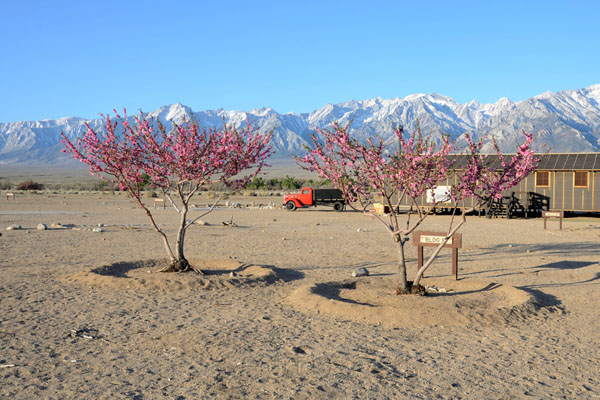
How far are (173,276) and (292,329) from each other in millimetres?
4517

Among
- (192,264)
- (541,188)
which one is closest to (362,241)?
(192,264)

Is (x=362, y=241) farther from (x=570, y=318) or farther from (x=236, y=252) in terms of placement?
(x=570, y=318)

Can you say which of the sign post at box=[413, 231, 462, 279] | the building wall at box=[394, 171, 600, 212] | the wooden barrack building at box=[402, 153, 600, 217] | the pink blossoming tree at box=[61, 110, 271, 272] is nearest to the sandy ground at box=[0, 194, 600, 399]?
the sign post at box=[413, 231, 462, 279]

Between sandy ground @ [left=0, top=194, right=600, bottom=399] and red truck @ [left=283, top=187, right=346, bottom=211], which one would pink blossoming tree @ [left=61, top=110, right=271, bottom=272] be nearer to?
sandy ground @ [left=0, top=194, right=600, bottom=399]

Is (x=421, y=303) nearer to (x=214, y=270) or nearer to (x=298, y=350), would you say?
(x=298, y=350)

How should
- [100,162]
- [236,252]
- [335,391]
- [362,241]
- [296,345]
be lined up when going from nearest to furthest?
[335,391], [296,345], [100,162], [236,252], [362,241]

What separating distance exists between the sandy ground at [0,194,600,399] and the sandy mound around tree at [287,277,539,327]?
1.3 inches

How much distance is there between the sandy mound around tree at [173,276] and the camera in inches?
462

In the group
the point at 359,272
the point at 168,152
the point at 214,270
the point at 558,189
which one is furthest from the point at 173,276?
the point at 558,189

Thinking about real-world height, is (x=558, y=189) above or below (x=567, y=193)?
above

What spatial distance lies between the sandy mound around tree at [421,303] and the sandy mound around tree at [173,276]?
174 cm

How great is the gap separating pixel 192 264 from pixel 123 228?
1090 cm

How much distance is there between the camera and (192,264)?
14469 millimetres

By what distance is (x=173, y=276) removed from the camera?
487 inches
